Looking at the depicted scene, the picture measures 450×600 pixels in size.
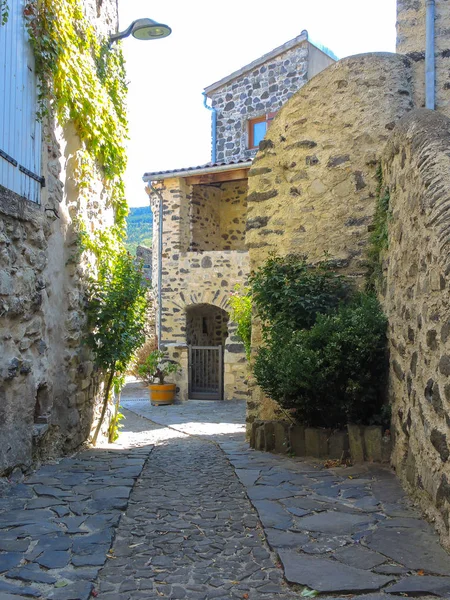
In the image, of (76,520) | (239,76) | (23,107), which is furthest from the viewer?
(239,76)

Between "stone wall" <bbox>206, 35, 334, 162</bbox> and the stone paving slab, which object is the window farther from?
the stone paving slab

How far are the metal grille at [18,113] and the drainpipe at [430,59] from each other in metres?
3.95

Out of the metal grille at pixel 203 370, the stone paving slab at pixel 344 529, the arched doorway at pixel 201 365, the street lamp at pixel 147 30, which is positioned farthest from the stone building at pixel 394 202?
the metal grille at pixel 203 370

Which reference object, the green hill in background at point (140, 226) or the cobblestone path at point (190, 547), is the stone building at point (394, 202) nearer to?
the cobblestone path at point (190, 547)

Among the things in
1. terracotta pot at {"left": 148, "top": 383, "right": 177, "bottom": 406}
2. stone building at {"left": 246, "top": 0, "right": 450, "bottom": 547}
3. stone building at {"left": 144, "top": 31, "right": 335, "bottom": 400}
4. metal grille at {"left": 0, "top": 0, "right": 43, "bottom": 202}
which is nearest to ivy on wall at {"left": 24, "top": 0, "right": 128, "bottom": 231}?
metal grille at {"left": 0, "top": 0, "right": 43, "bottom": 202}

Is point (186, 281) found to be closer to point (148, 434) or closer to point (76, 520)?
point (148, 434)

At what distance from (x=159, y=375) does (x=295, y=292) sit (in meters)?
8.64

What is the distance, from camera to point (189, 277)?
1370 cm

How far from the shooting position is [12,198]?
3.91 meters

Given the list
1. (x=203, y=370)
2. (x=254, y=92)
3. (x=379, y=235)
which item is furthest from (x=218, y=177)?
(x=379, y=235)

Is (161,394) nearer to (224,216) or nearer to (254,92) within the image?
(224,216)

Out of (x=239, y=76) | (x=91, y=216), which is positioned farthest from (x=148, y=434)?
(x=239, y=76)

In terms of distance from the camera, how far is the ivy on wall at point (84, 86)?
452 centimetres

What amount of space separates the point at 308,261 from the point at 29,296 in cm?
273
